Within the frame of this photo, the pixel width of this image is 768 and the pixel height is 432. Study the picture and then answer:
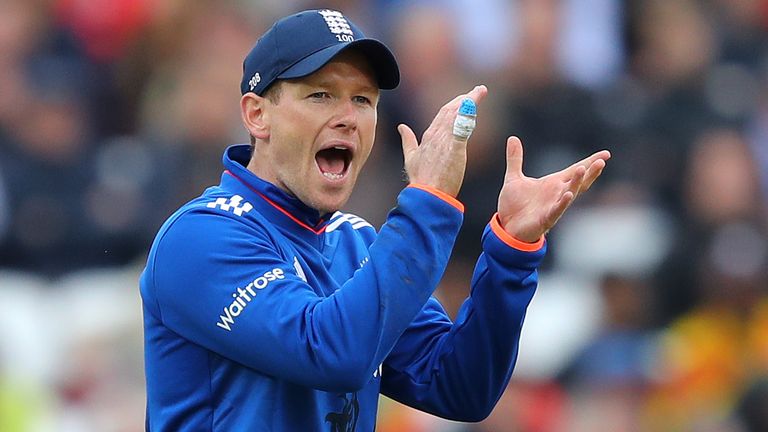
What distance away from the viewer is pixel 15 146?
879 cm

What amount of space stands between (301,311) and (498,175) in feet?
15.8

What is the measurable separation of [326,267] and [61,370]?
4244 millimetres

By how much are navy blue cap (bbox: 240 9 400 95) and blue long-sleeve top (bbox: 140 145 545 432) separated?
10.0 inches

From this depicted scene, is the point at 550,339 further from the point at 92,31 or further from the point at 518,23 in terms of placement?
the point at 92,31

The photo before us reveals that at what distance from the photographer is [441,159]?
3.56 m

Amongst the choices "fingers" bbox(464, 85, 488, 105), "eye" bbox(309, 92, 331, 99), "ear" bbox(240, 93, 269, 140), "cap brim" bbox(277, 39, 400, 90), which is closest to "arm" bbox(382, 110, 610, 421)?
"fingers" bbox(464, 85, 488, 105)

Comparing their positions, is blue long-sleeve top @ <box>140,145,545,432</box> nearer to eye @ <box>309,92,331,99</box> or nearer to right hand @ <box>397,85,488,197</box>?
right hand @ <box>397,85,488,197</box>

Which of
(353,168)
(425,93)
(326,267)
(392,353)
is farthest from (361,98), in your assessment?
(425,93)

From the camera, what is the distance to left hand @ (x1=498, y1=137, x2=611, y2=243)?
3.75 meters

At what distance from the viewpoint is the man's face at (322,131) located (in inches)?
147

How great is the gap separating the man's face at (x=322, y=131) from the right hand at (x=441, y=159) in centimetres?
23

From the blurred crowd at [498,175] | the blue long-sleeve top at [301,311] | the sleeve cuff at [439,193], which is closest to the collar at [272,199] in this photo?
the blue long-sleeve top at [301,311]

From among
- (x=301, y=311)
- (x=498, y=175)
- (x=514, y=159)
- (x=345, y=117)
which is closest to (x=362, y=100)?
(x=345, y=117)

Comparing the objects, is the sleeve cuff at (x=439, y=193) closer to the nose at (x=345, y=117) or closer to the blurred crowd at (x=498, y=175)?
the nose at (x=345, y=117)
